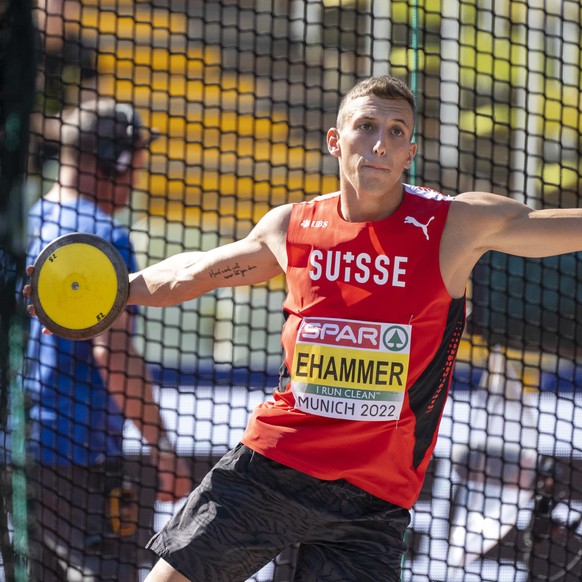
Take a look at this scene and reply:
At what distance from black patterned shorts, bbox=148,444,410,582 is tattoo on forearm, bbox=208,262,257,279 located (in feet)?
2.05

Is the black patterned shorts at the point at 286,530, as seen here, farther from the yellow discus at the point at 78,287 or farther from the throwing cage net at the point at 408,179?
the throwing cage net at the point at 408,179

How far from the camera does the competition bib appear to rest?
283 cm

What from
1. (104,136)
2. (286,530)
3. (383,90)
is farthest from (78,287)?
(104,136)

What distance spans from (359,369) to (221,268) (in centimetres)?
63

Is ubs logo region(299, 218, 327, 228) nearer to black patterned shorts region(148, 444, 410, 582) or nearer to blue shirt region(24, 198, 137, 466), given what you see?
black patterned shorts region(148, 444, 410, 582)

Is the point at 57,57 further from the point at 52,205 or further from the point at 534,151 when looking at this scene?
the point at 534,151

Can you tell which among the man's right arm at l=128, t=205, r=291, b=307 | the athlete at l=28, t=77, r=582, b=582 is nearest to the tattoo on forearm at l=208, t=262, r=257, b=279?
the man's right arm at l=128, t=205, r=291, b=307

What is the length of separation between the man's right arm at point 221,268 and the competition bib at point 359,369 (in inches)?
14.0

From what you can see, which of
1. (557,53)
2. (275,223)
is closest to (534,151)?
→ (557,53)

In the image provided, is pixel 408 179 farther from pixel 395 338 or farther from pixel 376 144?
pixel 395 338

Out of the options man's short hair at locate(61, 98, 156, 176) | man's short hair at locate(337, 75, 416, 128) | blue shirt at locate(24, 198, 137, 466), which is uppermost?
man's short hair at locate(61, 98, 156, 176)

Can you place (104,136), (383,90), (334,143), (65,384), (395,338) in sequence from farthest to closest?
(104,136) < (65,384) < (334,143) < (383,90) < (395,338)

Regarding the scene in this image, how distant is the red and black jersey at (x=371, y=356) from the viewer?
2.84 metres

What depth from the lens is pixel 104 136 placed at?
4.50 metres
